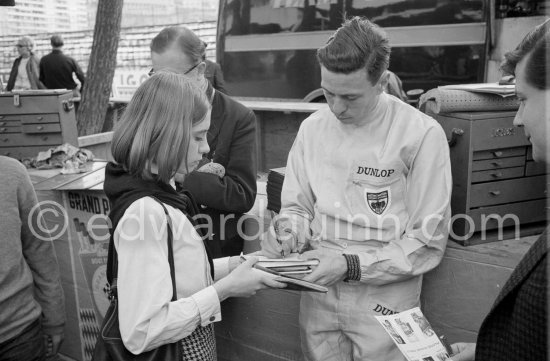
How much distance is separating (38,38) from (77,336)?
1536 cm

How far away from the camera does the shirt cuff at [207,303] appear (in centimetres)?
167

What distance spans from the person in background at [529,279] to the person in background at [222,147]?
132cm

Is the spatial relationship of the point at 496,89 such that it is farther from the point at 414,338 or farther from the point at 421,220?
the point at 414,338

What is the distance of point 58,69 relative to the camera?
962 cm

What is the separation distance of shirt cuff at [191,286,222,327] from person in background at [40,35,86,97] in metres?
8.68

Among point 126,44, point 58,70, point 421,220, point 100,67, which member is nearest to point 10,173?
point 421,220

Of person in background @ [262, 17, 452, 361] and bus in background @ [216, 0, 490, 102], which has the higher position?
bus in background @ [216, 0, 490, 102]

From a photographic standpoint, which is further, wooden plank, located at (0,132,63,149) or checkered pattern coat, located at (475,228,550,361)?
wooden plank, located at (0,132,63,149)

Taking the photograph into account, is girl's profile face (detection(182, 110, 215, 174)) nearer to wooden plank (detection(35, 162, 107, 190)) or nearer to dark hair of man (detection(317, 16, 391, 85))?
dark hair of man (detection(317, 16, 391, 85))

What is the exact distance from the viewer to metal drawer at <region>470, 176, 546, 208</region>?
2061 millimetres

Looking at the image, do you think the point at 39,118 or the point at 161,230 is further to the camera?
the point at 39,118

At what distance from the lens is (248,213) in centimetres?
276

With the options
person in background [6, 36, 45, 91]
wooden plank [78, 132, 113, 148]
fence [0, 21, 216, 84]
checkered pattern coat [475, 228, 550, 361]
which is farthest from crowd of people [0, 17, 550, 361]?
fence [0, 21, 216, 84]

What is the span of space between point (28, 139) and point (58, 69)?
636cm
